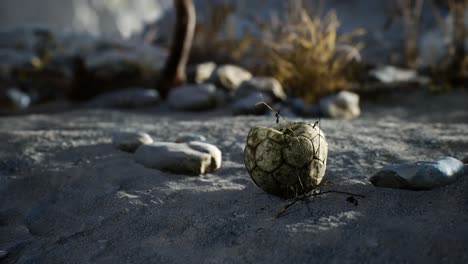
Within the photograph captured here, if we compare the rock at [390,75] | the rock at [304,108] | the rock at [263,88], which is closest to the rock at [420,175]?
the rock at [304,108]

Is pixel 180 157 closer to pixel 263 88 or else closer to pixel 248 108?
pixel 248 108

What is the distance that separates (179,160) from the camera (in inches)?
78.2

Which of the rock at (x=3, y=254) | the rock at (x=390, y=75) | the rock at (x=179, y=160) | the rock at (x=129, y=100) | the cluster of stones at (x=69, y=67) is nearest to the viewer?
the rock at (x=3, y=254)

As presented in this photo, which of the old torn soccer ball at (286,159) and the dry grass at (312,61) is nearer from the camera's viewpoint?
the old torn soccer ball at (286,159)

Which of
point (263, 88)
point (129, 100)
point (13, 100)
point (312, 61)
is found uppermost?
point (312, 61)

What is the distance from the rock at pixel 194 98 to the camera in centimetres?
402

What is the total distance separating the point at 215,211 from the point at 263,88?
275 centimetres

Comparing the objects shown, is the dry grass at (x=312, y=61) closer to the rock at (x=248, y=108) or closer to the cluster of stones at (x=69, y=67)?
the rock at (x=248, y=108)

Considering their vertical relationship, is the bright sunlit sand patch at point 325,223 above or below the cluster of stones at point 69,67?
below

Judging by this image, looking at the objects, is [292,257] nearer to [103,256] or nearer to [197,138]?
[103,256]

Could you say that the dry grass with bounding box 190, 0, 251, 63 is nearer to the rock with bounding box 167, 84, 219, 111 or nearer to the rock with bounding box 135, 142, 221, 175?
the rock with bounding box 167, 84, 219, 111

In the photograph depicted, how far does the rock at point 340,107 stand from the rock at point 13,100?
11.5 ft

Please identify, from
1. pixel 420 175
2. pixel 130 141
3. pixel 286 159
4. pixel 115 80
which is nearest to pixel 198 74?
pixel 115 80

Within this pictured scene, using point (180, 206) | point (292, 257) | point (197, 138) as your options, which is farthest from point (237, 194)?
point (197, 138)
